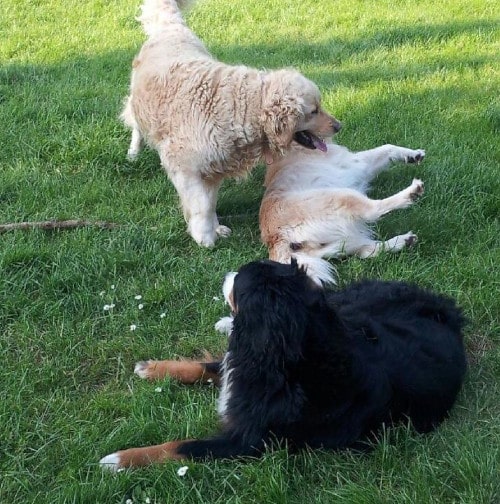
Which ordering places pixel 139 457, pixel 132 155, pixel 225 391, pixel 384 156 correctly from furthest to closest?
pixel 132 155
pixel 384 156
pixel 225 391
pixel 139 457

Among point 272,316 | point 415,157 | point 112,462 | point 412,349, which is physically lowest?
point 415,157

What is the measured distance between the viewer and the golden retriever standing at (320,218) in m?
4.39

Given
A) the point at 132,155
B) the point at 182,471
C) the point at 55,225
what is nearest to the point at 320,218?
the point at 55,225

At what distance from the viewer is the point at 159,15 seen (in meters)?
6.11

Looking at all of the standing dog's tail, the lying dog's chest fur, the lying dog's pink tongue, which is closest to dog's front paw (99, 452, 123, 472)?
the lying dog's chest fur

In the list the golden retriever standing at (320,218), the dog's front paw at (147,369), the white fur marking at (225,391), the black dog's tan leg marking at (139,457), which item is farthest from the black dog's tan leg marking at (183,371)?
the golden retriever standing at (320,218)

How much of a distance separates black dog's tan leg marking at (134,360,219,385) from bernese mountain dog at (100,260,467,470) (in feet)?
0.88

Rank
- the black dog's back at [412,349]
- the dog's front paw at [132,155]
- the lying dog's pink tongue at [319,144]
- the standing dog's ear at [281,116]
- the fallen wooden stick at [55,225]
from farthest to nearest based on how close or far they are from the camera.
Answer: the dog's front paw at [132,155], the lying dog's pink tongue at [319,144], the standing dog's ear at [281,116], the fallen wooden stick at [55,225], the black dog's back at [412,349]

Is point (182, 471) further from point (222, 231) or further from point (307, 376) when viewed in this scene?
point (222, 231)

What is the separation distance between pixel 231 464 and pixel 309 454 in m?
0.32

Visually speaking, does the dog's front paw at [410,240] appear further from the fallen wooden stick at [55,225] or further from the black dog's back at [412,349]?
the fallen wooden stick at [55,225]

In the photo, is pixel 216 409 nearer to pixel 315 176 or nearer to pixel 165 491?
pixel 165 491

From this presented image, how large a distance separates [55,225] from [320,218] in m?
1.80

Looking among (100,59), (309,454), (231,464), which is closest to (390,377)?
(309,454)
